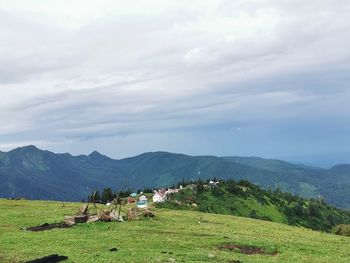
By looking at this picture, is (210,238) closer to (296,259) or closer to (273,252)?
(273,252)

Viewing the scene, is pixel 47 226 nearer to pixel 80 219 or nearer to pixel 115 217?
pixel 80 219

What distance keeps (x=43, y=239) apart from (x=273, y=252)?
20018 millimetres

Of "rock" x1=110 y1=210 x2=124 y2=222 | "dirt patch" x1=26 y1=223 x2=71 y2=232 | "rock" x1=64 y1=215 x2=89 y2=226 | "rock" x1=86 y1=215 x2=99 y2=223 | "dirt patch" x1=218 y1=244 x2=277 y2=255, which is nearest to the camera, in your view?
"dirt patch" x1=218 y1=244 x2=277 y2=255

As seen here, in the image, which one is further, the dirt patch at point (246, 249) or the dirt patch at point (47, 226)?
the dirt patch at point (47, 226)

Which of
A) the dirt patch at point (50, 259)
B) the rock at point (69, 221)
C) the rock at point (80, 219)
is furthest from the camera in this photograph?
the rock at point (80, 219)

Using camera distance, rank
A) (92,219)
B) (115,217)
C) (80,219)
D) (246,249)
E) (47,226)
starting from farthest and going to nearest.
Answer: (115,217)
(92,219)
(80,219)
(47,226)
(246,249)

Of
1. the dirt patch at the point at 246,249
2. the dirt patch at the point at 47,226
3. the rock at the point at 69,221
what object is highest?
the rock at the point at 69,221

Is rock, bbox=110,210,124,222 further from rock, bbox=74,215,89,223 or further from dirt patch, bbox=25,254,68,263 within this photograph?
dirt patch, bbox=25,254,68,263

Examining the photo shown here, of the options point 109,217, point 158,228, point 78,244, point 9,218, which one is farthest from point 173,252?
point 9,218

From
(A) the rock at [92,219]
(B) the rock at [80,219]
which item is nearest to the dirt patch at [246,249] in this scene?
(A) the rock at [92,219]

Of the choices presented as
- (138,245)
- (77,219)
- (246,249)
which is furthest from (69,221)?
(246,249)

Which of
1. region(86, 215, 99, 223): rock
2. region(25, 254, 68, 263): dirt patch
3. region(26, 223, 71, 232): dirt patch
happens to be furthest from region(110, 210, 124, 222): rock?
region(25, 254, 68, 263): dirt patch

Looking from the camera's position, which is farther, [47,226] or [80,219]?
[80,219]

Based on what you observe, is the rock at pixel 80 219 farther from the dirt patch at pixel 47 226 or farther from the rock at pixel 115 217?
the rock at pixel 115 217
